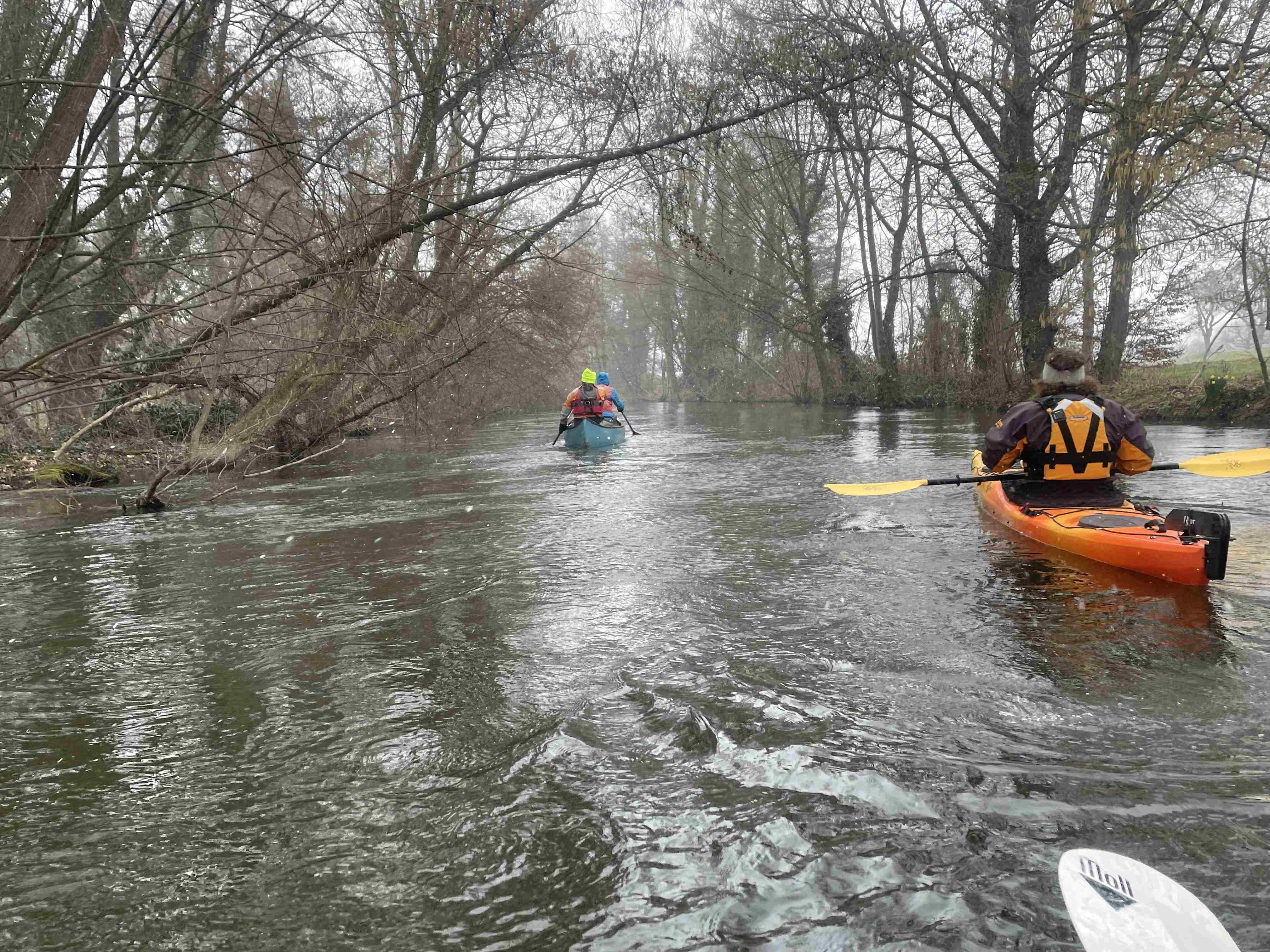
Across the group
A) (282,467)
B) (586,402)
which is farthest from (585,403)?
(282,467)

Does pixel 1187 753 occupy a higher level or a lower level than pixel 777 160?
lower

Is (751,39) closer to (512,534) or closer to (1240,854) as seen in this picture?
(512,534)

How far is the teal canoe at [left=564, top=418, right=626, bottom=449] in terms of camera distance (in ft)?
47.0

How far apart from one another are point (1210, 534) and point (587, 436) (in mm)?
10696

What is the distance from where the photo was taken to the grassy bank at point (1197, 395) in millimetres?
12984

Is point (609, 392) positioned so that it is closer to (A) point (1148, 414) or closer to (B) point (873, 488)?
(A) point (1148, 414)

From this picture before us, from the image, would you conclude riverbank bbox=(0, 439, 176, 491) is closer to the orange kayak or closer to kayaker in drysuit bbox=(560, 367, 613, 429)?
kayaker in drysuit bbox=(560, 367, 613, 429)

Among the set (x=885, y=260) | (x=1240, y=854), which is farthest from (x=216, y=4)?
(x=885, y=260)

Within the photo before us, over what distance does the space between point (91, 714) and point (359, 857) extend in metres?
1.76

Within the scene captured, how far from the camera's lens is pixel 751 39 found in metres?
11.6

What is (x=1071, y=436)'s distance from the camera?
18.7 ft

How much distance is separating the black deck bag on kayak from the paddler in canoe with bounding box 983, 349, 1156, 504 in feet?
3.53

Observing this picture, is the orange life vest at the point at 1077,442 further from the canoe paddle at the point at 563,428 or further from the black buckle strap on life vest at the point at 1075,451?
the canoe paddle at the point at 563,428

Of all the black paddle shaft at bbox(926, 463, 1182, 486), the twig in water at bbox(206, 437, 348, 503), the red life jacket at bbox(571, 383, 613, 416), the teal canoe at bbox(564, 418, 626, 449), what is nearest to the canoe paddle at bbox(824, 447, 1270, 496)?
the black paddle shaft at bbox(926, 463, 1182, 486)
